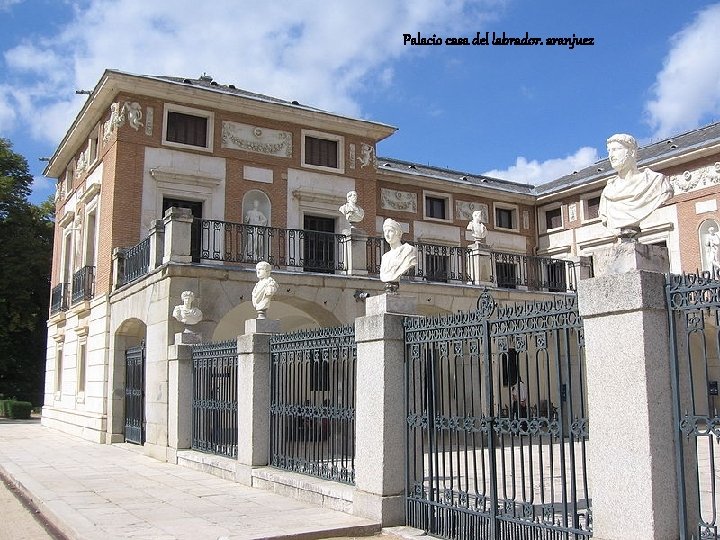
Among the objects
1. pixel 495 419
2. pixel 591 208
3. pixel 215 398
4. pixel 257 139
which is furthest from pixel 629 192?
pixel 591 208

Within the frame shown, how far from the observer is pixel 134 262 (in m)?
18.5

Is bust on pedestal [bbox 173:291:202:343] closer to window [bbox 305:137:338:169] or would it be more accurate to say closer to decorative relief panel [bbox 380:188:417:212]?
window [bbox 305:137:338:169]

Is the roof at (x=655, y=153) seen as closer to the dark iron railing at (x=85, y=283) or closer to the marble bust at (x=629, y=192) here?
the dark iron railing at (x=85, y=283)

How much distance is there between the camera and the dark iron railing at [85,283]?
21.8 metres

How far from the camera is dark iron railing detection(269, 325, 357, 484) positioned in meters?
8.88

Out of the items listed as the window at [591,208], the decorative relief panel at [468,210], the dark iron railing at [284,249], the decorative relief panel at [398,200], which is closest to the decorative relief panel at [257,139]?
the dark iron railing at [284,249]

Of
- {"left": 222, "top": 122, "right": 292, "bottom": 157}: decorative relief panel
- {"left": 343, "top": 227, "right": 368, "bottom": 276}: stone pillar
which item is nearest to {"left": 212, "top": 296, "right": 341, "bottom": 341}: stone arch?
{"left": 343, "top": 227, "right": 368, "bottom": 276}: stone pillar

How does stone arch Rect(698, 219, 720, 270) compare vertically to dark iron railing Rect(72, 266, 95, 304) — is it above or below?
above

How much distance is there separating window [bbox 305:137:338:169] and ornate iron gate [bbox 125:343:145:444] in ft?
26.6

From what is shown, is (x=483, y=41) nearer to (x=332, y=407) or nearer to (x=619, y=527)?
(x=332, y=407)

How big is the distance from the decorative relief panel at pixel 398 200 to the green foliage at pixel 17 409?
17.9m

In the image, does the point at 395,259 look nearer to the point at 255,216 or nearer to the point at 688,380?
the point at 688,380

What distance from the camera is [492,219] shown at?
1141 inches

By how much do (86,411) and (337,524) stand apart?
15.5 meters
